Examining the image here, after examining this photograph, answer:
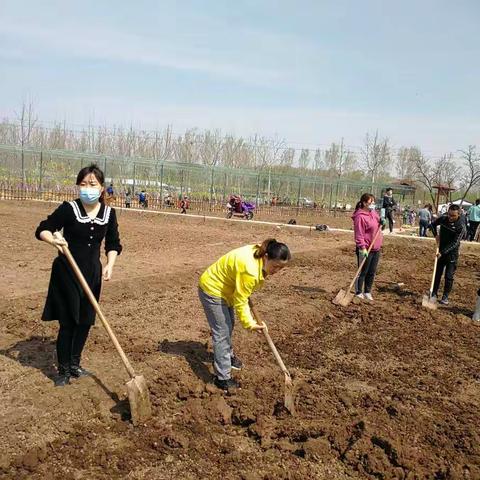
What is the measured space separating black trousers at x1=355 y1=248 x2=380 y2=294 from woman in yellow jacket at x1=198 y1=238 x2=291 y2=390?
170 inches

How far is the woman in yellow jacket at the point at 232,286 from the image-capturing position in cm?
418

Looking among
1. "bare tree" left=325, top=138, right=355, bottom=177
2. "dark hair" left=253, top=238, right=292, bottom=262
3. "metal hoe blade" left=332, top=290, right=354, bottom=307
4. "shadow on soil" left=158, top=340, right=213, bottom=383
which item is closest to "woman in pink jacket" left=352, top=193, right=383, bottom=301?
"metal hoe blade" left=332, top=290, right=354, bottom=307

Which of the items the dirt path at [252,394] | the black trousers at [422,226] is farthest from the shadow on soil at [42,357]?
the black trousers at [422,226]

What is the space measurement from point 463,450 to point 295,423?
49.3 inches

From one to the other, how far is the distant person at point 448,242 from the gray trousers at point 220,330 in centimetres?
515

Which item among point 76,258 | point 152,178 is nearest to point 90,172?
point 76,258

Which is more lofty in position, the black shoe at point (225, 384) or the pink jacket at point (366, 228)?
the pink jacket at point (366, 228)

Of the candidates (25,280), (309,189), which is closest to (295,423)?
(25,280)

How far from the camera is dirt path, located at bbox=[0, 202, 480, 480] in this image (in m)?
3.58

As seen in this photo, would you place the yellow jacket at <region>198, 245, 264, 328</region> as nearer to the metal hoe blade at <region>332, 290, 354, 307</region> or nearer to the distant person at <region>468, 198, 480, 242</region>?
the metal hoe blade at <region>332, 290, 354, 307</region>

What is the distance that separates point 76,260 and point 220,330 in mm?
1355

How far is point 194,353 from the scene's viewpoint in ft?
18.0

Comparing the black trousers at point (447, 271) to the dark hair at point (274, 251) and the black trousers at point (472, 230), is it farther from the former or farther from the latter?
the black trousers at point (472, 230)

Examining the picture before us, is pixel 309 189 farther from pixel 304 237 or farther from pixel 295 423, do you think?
pixel 295 423
